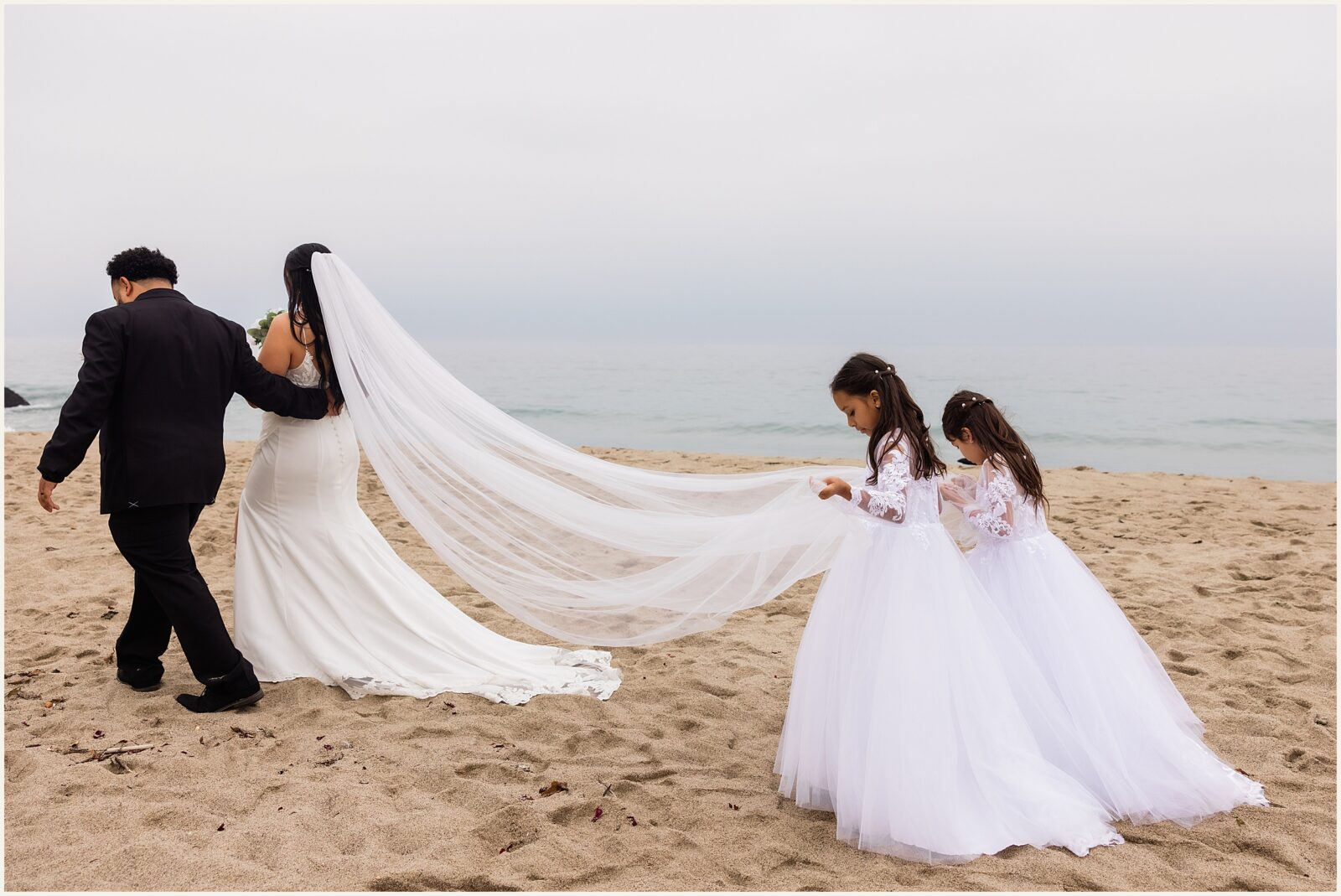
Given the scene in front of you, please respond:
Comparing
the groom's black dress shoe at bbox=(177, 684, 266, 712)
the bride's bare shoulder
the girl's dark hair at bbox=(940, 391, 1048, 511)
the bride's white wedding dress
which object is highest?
the bride's bare shoulder

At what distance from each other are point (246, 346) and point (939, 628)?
3.33m

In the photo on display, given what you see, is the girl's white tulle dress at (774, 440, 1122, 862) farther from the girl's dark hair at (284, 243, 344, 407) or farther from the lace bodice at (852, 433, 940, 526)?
the girl's dark hair at (284, 243, 344, 407)

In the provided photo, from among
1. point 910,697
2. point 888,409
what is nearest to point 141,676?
point 910,697

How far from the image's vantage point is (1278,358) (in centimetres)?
5716

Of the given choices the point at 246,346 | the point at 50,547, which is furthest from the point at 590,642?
the point at 50,547

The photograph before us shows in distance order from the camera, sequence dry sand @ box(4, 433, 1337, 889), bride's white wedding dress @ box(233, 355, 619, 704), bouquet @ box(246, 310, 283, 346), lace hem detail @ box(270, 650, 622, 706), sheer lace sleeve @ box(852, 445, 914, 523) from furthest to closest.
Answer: bouquet @ box(246, 310, 283, 346) < bride's white wedding dress @ box(233, 355, 619, 704) < lace hem detail @ box(270, 650, 622, 706) < sheer lace sleeve @ box(852, 445, 914, 523) < dry sand @ box(4, 433, 1337, 889)

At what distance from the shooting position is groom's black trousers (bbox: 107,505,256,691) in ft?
13.8

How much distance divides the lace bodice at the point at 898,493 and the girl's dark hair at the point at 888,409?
0.07ft

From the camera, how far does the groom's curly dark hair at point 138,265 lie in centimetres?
431

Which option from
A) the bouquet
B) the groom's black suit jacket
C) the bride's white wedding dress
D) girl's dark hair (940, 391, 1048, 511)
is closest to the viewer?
girl's dark hair (940, 391, 1048, 511)

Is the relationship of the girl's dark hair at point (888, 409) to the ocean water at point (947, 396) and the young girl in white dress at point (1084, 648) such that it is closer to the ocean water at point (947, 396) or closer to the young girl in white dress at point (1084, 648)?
the young girl in white dress at point (1084, 648)

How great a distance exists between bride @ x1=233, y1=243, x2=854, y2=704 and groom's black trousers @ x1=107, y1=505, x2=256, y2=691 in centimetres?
37

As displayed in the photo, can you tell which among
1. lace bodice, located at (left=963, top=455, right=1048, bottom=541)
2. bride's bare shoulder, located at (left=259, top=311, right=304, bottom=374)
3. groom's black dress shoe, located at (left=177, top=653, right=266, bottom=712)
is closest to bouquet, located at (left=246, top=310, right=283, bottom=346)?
bride's bare shoulder, located at (left=259, top=311, right=304, bottom=374)

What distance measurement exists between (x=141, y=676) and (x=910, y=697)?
361 cm
